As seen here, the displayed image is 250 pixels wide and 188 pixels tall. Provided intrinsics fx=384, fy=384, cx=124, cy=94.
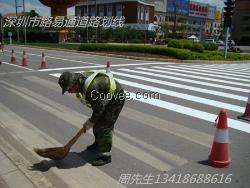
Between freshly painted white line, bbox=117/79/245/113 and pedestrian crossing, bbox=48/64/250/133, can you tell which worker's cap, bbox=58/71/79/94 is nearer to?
pedestrian crossing, bbox=48/64/250/133

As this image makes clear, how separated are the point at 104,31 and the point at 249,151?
6439cm

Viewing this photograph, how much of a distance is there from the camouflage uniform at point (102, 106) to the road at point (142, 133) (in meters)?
0.37

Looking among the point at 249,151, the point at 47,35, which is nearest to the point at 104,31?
the point at 47,35

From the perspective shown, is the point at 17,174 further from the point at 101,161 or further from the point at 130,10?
the point at 130,10

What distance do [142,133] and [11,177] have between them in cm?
261

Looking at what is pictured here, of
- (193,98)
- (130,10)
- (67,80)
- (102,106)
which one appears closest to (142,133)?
(102,106)

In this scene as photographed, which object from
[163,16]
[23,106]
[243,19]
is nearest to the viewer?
[23,106]

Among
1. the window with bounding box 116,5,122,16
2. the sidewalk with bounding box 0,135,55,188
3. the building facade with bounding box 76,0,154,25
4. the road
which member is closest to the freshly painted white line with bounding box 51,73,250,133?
the road

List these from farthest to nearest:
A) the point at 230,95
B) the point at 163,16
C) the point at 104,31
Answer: the point at 163,16 < the point at 104,31 < the point at 230,95

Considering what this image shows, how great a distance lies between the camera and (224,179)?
479cm

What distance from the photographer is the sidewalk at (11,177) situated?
463 centimetres

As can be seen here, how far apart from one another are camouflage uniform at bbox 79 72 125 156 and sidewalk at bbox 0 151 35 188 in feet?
3.48

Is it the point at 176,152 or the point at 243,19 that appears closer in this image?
the point at 176,152

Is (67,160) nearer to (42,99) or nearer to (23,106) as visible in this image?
(23,106)
